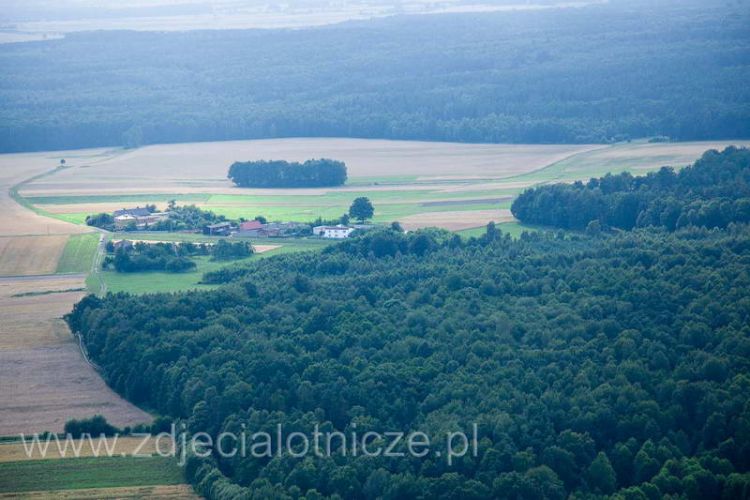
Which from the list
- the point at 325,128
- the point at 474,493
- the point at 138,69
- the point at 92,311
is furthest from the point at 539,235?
the point at 138,69

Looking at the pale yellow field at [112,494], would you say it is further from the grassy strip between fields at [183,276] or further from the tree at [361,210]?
the tree at [361,210]

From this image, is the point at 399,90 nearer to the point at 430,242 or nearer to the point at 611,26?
the point at 611,26

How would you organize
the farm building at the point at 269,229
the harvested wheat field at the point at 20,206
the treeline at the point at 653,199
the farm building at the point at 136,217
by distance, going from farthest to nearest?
the farm building at the point at 136,217, the harvested wheat field at the point at 20,206, the farm building at the point at 269,229, the treeline at the point at 653,199

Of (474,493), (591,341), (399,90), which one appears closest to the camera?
(474,493)

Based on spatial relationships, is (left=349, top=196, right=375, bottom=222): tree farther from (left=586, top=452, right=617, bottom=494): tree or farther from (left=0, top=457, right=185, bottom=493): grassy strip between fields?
(left=586, top=452, right=617, bottom=494): tree

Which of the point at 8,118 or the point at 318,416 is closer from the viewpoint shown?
the point at 318,416

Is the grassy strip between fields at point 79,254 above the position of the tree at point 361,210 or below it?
below

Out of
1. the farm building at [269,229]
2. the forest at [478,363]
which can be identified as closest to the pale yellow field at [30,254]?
the farm building at [269,229]
